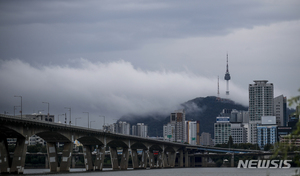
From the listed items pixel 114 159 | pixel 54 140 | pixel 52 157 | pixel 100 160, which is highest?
pixel 54 140

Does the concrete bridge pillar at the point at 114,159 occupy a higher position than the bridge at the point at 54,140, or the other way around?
the bridge at the point at 54,140

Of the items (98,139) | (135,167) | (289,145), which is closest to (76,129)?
(98,139)

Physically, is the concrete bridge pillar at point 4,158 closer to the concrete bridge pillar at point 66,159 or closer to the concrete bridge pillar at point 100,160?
the concrete bridge pillar at point 66,159

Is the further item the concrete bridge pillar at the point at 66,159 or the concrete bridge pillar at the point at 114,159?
the concrete bridge pillar at the point at 114,159

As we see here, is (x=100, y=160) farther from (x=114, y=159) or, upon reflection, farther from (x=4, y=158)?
(x=4, y=158)

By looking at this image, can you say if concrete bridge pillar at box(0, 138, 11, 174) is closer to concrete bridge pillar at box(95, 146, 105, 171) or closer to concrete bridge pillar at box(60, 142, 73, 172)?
concrete bridge pillar at box(60, 142, 73, 172)

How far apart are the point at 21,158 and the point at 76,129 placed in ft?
86.1

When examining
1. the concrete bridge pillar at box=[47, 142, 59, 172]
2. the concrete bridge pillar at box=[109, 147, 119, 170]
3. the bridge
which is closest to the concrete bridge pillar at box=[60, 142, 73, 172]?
the bridge

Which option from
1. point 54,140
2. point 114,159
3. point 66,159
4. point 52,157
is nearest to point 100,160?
point 114,159

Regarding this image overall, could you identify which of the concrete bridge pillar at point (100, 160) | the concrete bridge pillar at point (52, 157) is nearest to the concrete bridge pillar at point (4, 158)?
the concrete bridge pillar at point (52, 157)

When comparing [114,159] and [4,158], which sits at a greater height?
[4,158]

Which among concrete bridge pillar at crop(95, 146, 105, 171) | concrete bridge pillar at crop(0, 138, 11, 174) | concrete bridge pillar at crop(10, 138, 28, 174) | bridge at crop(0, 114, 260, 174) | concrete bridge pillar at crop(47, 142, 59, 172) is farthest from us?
concrete bridge pillar at crop(95, 146, 105, 171)

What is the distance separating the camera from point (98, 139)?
14775 cm

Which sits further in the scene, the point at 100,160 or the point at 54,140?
the point at 100,160
